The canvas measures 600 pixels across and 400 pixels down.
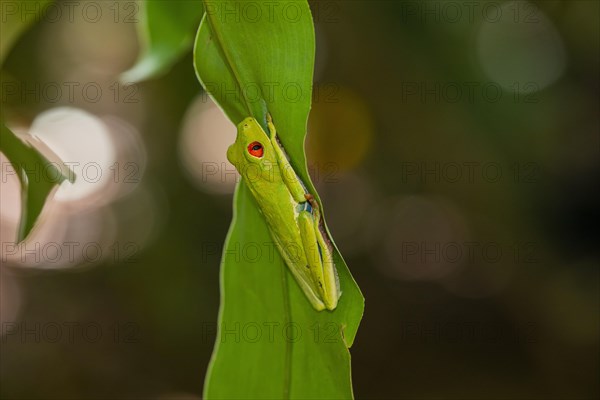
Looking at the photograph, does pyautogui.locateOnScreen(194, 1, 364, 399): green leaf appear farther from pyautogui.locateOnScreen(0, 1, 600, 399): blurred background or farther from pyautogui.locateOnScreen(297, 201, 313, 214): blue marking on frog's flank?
pyautogui.locateOnScreen(0, 1, 600, 399): blurred background

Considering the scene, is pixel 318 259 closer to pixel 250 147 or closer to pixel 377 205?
pixel 250 147

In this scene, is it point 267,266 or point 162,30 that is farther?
point 162,30

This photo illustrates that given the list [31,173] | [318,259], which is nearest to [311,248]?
[318,259]

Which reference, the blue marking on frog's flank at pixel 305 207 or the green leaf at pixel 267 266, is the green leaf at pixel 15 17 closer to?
the green leaf at pixel 267 266

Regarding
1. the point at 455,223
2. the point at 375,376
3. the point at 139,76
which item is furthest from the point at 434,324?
the point at 139,76

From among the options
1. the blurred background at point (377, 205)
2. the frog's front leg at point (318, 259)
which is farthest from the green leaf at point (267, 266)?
the blurred background at point (377, 205)

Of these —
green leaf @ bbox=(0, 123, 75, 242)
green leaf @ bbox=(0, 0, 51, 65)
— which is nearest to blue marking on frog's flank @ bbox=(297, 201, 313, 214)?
green leaf @ bbox=(0, 123, 75, 242)
